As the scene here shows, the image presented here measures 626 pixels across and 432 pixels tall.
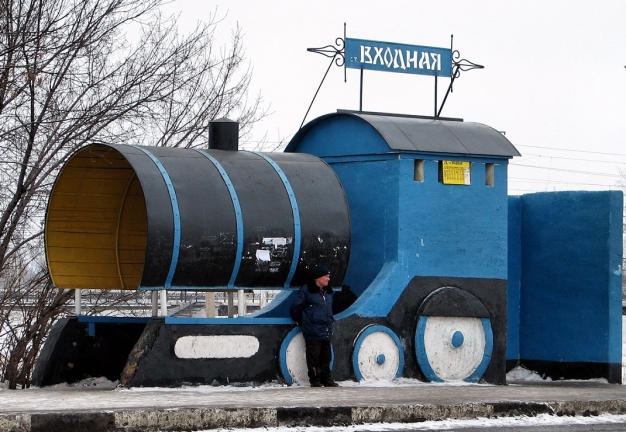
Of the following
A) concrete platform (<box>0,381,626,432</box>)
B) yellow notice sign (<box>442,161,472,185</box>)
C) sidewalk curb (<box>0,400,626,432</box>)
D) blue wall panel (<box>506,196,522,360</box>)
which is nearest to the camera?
sidewalk curb (<box>0,400,626,432</box>)

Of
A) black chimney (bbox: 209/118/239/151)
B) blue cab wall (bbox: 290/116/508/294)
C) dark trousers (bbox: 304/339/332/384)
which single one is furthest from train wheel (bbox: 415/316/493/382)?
black chimney (bbox: 209/118/239/151)

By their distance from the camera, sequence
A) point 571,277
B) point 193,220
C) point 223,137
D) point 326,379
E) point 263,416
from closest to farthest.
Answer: point 263,416
point 193,220
point 326,379
point 223,137
point 571,277

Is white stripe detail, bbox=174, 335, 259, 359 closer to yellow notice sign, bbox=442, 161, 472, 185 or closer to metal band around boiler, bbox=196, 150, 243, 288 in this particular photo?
metal band around boiler, bbox=196, 150, 243, 288

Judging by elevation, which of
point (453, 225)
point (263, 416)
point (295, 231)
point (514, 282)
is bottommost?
point (263, 416)

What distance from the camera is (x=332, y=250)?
13.6 metres

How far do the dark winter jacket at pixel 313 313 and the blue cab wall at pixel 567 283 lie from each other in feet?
14.1

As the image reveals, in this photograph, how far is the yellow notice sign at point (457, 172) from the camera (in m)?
14.5

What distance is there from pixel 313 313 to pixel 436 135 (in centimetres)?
314

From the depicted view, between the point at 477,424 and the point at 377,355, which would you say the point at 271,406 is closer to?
the point at 477,424

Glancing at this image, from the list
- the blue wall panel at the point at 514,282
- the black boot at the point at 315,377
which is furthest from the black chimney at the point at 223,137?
the blue wall panel at the point at 514,282

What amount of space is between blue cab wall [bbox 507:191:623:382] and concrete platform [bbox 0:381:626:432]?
2750mm

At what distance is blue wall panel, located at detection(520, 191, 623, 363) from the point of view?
15.8m

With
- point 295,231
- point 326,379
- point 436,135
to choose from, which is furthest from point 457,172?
point 326,379

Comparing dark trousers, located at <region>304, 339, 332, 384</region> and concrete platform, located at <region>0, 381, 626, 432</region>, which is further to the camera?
dark trousers, located at <region>304, 339, 332, 384</region>
